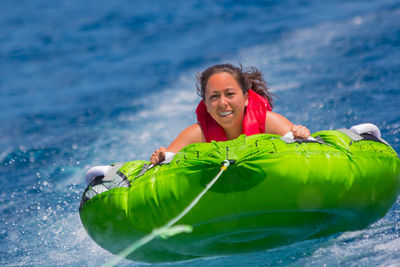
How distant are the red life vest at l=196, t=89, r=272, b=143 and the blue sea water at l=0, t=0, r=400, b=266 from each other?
0.68 meters

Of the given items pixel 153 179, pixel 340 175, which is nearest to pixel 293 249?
pixel 340 175

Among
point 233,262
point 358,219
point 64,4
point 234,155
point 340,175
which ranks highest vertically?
point 64,4

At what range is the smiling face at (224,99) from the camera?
2826mm

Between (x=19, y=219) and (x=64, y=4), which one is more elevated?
(x=64, y=4)

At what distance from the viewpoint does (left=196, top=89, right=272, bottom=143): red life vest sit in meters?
2.99

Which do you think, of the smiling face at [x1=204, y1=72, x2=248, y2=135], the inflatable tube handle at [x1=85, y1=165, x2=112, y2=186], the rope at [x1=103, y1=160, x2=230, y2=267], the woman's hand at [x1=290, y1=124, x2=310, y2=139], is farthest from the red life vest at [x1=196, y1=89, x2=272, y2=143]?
the rope at [x1=103, y1=160, x2=230, y2=267]

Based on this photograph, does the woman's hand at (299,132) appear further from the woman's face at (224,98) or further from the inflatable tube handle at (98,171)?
the inflatable tube handle at (98,171)

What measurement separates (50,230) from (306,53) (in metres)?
4.30

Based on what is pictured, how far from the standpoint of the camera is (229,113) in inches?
112

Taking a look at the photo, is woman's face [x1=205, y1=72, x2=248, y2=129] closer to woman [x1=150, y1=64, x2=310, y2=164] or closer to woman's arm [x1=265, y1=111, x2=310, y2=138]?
woman [x1=150, y1=64, x2=310, y2=164]

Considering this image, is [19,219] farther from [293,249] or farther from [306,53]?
[306,53]

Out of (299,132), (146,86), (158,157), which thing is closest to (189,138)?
(158,157)

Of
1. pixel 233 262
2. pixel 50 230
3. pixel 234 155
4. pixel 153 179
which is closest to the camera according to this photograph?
pixel 234 155

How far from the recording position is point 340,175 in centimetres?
236
